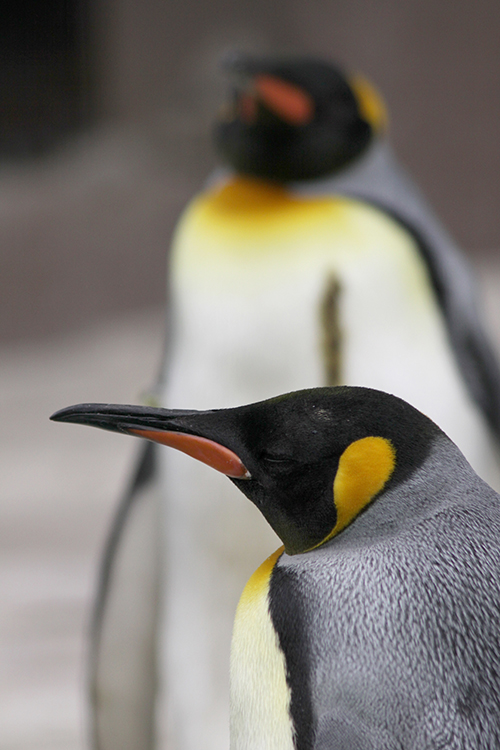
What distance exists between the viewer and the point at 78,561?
2686mm

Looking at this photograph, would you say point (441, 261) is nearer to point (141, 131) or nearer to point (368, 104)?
point (368, 104)

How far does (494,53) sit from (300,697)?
15.6ft

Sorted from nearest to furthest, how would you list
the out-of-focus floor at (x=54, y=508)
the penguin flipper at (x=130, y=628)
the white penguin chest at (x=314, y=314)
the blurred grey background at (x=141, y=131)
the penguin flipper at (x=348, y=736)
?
the penguin flipper at (x=348, y=736) < the white penguin chest at (x=314, y=314) < the penguin flipper at (x=130, y=628) < the out-of-focus floor at (x=54, y=508) < the blurred grey background at (x=141, y=131)

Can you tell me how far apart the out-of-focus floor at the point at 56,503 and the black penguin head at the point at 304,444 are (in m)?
1.32

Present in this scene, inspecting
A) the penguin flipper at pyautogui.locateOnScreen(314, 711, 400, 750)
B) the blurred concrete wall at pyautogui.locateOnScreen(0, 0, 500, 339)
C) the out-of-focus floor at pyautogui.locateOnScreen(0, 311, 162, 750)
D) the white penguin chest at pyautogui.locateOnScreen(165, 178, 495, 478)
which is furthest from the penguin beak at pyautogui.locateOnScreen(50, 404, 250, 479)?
the blurred concrete wall at pyautogui.locateOnScreen(0, 0, 500, 339)

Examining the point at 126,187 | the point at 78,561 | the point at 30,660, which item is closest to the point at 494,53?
the point at 126,187

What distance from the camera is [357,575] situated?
1.80ft

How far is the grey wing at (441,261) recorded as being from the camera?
1.24 meters

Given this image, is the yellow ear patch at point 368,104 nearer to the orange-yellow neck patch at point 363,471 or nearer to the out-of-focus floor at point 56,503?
the orange-yellow neck patch at point 363,471

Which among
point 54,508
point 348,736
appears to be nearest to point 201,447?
point 348,736

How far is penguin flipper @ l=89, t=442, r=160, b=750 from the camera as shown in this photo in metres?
1.36

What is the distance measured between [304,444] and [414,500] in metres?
0.06

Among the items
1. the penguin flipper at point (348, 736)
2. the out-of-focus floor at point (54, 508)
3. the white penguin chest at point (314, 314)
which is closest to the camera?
the penguin flipper at point (348, 736)

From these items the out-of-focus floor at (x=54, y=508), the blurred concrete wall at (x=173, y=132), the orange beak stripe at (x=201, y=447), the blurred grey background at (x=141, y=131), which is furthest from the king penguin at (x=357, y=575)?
the blurred concrete wall at (x=173, y=132)
